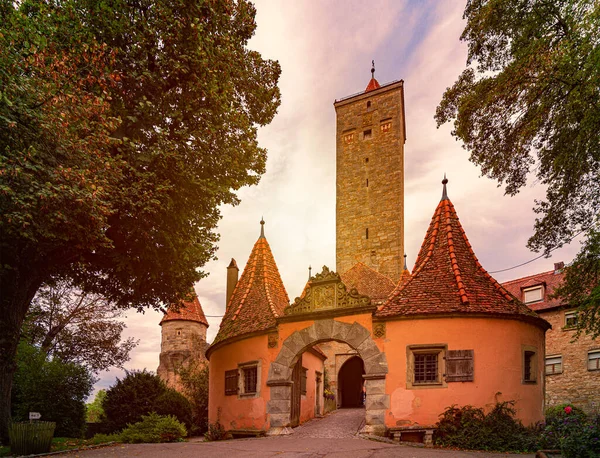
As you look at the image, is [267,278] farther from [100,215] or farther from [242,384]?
[100,215]

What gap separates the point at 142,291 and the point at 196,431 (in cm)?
1213

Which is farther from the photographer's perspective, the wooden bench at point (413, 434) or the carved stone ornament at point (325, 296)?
the carved stone ornament at point (325, 296)

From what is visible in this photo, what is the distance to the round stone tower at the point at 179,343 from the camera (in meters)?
28.8

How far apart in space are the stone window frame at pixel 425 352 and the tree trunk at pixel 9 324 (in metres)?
9.42

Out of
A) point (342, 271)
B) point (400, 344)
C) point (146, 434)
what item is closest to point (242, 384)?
point (146, 434)

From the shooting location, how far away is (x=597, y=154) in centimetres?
1084

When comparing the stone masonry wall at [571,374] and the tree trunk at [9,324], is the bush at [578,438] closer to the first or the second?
the tree trunk at [9,324]

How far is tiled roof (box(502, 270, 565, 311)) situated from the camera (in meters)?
26.7

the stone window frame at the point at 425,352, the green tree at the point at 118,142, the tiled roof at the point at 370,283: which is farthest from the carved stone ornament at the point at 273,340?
the tiled roof at the point at 370,283

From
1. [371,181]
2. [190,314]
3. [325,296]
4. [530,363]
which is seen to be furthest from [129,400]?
[371,181]

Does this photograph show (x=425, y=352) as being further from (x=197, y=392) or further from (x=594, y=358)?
(x=594, y=358)

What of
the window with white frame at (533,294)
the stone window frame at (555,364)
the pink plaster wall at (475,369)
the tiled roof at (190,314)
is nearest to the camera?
the pink plaster wall at (475,369)

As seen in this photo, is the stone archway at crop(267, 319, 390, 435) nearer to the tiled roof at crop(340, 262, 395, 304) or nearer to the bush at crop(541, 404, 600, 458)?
the bush at crop(541, 404, 600, 458)

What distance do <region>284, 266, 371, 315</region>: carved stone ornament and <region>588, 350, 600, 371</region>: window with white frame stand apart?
57.3ft
